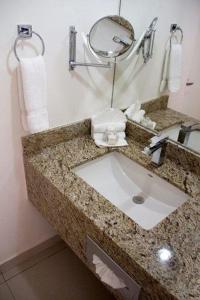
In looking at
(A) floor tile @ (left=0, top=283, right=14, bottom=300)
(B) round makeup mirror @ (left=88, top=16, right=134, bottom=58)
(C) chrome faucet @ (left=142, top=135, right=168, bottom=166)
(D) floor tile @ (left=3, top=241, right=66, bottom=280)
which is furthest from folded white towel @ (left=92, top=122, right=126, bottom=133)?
(A) floor tile @ (left=0, top=283, right=14, bottom=300)

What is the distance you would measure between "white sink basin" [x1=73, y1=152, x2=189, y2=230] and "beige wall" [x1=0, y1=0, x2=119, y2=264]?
1.03 feet

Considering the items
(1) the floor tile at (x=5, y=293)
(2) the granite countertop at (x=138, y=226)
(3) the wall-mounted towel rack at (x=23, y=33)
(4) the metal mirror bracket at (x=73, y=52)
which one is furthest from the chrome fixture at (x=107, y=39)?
(1) the floor tile at (x=5, y=293)

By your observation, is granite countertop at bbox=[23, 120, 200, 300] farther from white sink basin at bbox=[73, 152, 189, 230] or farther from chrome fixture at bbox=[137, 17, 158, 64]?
chrome fixture at bbox=[137, 17, 158, 64]

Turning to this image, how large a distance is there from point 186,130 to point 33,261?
1363 millimetres

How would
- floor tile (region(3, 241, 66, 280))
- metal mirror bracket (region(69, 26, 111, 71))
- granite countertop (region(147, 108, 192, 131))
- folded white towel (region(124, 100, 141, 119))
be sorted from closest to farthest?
metal mirror bracket (region(69, 26, 111, 71))
granite countertop (region(147, 108, 192, 131))
folded white towel (region(124, 100, 141, 119))
floor tile (region(3, 241, 66, 280))

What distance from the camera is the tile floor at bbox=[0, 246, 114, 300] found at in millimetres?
1495

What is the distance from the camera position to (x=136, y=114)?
1.41 metres

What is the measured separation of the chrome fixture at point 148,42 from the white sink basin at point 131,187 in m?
0.57

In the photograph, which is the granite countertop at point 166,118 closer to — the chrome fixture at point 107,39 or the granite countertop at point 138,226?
the granite countertop at point 138,226

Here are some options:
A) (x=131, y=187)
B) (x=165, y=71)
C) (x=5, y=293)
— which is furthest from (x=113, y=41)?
(x=5, y=293)

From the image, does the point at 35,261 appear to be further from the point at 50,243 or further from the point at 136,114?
the point at 136,114

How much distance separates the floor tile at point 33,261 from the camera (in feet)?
5.21

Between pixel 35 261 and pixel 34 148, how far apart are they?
93cm

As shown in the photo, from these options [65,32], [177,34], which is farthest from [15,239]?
[177,34]
